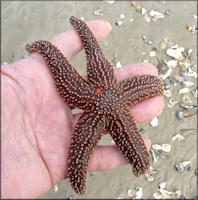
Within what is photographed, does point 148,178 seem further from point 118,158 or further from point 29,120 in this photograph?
point 29,120

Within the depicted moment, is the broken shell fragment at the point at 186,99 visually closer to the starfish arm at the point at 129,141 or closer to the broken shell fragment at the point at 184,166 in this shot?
the broken shell fragment at the point at 184,166

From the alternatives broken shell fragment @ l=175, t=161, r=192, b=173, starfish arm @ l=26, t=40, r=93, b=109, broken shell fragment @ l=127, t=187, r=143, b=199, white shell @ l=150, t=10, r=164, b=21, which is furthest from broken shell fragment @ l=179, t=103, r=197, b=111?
starfish arm @ l=26, t=40, r=93, b=109

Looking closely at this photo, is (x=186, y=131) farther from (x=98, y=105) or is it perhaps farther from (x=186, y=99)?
(x=98, y=105)

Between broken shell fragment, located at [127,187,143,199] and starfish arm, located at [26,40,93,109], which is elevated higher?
starfish arm, located at [26,40,93,109]

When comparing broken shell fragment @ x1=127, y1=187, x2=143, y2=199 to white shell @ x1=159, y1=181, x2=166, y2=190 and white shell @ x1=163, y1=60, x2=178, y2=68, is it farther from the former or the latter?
white shell @ x1=163, y1=60, x2=178, y2=68

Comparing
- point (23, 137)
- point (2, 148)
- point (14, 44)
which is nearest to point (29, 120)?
point (23, 137)

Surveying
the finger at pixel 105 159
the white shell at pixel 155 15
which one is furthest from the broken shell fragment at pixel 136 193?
the white shell at pixel 155 15

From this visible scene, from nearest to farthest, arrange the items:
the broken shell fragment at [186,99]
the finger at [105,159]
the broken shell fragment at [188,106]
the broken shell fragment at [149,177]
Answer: the finger at [105,159]
the broken shell fragment at [149,177]
the broken shell fragment at [188,106]
the broken shell fragment at [186,99]

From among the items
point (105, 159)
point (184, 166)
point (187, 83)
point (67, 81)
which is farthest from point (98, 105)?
point (187, 83)

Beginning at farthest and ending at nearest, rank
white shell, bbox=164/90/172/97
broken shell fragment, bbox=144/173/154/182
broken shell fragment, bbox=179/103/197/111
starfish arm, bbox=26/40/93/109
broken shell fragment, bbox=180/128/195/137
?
white shell, bbox=164/90/172/97 < broken shell fragment, bbox=179/103/197/111 < broken shell fragment, bbox=180/128/195/137 < broken shell fragment, bbox=144/173/154/182 < starfish arm, bbox=26/40/93/109
